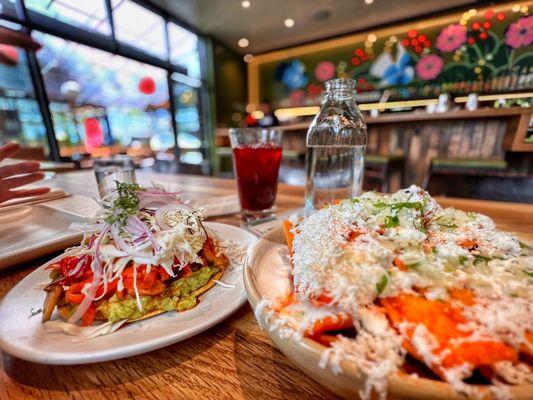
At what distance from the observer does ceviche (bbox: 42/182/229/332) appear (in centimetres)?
39

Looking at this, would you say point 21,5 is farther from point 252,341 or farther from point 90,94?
point 252,341

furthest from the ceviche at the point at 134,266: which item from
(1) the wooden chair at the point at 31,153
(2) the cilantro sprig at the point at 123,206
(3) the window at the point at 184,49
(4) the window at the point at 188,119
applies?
(3) the window at the point at 184,49

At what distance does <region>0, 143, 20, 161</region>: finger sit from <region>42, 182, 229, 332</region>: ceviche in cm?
33

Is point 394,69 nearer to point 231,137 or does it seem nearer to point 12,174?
point 231,137

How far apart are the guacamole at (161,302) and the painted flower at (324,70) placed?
250 inches

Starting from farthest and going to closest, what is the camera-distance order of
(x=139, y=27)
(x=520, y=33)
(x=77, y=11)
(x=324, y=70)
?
(x=324, y=70)
(x=139, y=27)
(x=520, y=33)
(x=77, y=11)

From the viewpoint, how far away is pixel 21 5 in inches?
116

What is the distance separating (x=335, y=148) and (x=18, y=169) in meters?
0.94

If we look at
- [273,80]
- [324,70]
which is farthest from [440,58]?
[273,80]

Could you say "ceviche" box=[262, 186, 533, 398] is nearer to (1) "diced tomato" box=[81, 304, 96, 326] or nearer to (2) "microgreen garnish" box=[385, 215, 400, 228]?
(2) "microgreen garnish" box=[385, 215, 400, 228]

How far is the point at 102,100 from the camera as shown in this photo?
14.9 feet

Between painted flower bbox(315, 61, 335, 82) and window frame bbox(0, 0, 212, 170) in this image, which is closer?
window frame bbox(0, 0, 212, 170)

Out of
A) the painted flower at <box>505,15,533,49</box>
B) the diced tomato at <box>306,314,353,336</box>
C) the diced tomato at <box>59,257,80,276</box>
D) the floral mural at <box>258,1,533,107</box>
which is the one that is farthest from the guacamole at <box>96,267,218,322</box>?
the painted flower at <box>505,15,533,49</box>

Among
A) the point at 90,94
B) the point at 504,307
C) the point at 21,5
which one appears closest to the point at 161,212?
the point at 504,307
